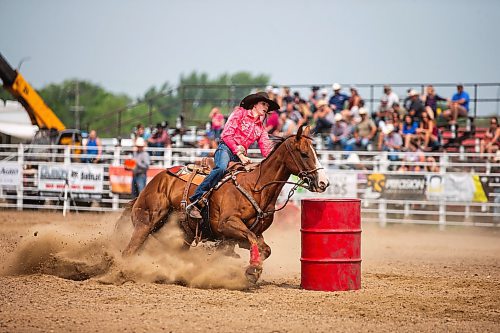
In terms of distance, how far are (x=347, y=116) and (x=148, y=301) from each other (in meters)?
12.4

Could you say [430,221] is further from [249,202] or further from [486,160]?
[249,202]

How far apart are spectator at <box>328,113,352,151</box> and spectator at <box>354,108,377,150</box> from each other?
0.22 m

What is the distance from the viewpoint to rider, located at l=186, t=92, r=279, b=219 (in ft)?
30.0

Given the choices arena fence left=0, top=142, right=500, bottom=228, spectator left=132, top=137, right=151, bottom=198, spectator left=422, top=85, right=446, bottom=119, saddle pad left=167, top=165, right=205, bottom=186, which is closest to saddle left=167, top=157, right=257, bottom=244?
saddle pad left=167, top=165, right=205, bottom=186

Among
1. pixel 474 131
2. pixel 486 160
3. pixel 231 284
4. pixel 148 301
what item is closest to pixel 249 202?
pixel 231 284

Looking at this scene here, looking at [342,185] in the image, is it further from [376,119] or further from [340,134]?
[376,119]

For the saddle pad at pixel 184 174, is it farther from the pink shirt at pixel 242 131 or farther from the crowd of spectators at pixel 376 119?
the crowd of spectators at pixel 376 119

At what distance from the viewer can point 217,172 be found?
9078mm

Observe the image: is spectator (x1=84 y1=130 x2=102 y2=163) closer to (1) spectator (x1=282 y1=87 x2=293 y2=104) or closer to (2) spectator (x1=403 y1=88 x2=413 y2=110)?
(1) spectator (x1=282 y1=87 x2=293 y2=104)

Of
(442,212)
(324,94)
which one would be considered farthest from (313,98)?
(442,212)

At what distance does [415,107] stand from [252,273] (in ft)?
37.5

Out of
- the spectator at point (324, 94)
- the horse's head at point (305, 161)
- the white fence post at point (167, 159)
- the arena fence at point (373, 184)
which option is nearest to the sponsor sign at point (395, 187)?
the arena fence at point (373, 184)

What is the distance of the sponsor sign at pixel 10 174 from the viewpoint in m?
20.9

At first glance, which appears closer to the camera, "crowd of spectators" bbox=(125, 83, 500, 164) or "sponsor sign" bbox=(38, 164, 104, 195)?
"crowd of spectators" bbox=(125, 83, 500, 164)
